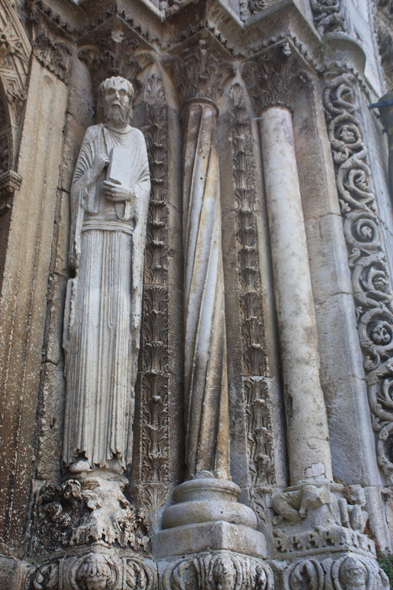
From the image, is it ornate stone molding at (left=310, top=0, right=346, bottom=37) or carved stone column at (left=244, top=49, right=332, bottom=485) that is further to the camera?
ornate stone molding at (left=310, top=0, right=346, bottom=37)

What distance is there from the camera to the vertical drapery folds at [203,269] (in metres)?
4.44

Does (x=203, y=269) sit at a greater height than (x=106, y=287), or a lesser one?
greater

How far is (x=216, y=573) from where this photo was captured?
3.69 meters

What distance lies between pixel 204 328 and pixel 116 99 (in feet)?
6.28

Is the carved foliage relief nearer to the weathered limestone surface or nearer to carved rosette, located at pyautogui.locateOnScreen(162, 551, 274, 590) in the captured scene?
the weathered limestone surface

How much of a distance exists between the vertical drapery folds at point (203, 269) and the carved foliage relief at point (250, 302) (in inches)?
8.8

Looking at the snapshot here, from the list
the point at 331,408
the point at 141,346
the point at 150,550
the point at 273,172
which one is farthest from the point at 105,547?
the point at 273,172

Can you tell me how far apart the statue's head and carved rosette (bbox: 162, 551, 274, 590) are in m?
3.20

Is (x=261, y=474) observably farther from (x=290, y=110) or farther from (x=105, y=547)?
(x=290, y=110)

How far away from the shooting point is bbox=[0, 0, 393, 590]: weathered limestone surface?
400 cm

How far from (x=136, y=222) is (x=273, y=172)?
1.49 metres

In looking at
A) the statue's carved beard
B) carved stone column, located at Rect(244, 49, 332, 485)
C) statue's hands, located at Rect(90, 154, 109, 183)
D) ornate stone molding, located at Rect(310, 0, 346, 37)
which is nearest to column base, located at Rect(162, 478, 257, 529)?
carved stone column, located at Rect(244, 49, 332, 485)

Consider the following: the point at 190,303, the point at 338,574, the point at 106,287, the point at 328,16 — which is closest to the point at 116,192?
the point at 106,287

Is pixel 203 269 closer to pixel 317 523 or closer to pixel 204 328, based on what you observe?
pixel 204 328
